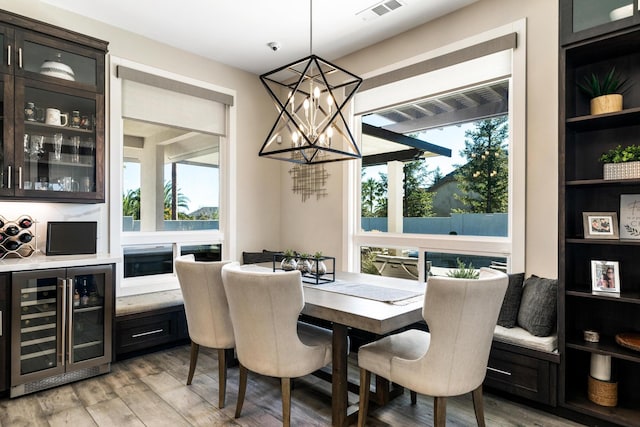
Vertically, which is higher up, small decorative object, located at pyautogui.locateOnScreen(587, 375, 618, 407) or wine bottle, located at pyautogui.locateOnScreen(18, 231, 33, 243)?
wine bottle, located at pyautogui.locateOnScreen(18, 231, 33, 243)

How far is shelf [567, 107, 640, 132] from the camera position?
2.13 m

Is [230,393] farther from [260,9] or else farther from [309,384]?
[260,9]

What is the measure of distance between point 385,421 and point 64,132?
3.13 m

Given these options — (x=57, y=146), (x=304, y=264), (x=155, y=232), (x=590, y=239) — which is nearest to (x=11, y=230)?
(x=57, y=146)

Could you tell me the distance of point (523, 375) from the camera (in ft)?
7.82

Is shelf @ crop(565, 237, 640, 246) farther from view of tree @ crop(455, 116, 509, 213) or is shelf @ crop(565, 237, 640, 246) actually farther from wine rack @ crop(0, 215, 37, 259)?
wine rack @ crop(0, 215, 37, 259)

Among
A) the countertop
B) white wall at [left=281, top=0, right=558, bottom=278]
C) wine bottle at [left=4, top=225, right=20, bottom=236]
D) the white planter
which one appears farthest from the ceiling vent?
wine bottle at [left=4, top=225, right=20, bottom=236]

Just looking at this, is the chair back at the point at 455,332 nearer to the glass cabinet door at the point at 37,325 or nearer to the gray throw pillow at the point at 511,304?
the gray throw pillow at the point at 511,304

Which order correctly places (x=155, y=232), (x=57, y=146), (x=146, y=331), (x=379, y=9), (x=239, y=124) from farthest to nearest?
1. (x=239, y=124)
2. (x=155, y=232)
3. (x=146, y=331)
4. (x=379, y=9)
5. (x=57, y=146)

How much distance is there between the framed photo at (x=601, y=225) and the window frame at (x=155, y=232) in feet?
10.6

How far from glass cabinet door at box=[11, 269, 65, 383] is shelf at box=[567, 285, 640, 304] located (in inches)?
132

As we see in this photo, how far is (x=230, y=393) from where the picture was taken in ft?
8.55

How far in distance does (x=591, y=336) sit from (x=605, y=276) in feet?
1.21

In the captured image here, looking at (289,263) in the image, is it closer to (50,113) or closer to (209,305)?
(209,305)
